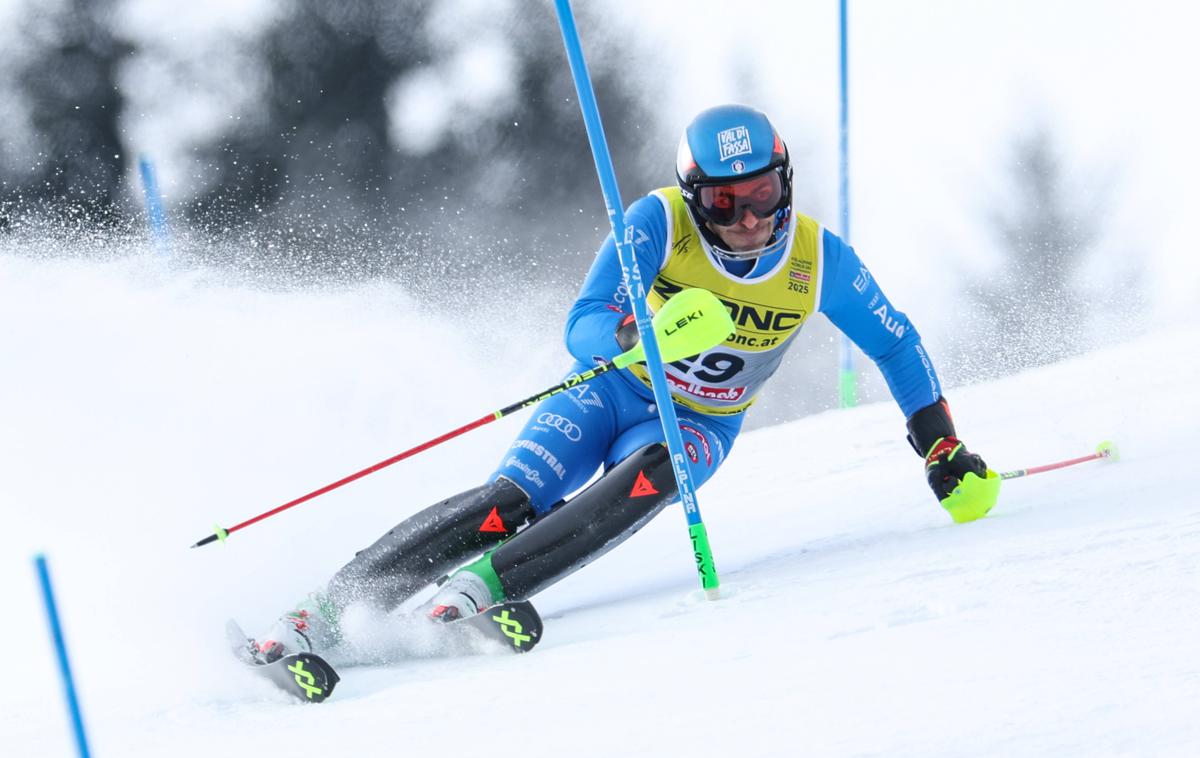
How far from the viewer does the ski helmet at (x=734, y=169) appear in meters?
2.66

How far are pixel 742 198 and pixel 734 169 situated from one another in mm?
91

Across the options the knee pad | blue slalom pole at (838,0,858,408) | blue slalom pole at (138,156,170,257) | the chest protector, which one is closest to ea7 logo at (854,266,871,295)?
the chest protector

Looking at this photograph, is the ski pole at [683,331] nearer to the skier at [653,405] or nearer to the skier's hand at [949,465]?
the skier at [653,405]

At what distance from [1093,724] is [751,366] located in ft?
5.85

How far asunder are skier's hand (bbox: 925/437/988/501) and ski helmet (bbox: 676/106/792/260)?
0.66 metres

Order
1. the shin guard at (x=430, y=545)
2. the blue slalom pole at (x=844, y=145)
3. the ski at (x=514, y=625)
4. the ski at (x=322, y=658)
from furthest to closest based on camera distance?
the blue slalom pole at (x=844, y=145) → the shin guard at (x=430, y=545) → the ski at (x=514, y=625) → the ski at (x=322, y=658)

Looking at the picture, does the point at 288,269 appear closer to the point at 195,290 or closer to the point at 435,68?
the point at 435,68

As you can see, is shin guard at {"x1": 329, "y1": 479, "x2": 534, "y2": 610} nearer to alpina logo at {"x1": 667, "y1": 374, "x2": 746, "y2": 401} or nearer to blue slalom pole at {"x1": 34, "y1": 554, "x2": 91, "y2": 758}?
alpina logo at {"x1": 667, "y1": 374, "x2": 746, "y2": 401}

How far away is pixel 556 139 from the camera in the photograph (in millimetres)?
11625

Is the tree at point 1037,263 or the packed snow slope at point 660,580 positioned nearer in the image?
the packed snow slope at point 660,580

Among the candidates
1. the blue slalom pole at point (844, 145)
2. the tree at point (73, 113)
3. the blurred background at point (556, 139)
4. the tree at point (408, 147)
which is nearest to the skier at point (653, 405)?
the blue slalom pole at point (844, 145)

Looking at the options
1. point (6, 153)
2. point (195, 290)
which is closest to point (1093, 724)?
point (195, 290)

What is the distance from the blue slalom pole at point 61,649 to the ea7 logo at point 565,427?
68.0 inches

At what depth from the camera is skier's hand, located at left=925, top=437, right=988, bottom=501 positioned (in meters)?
2.89
